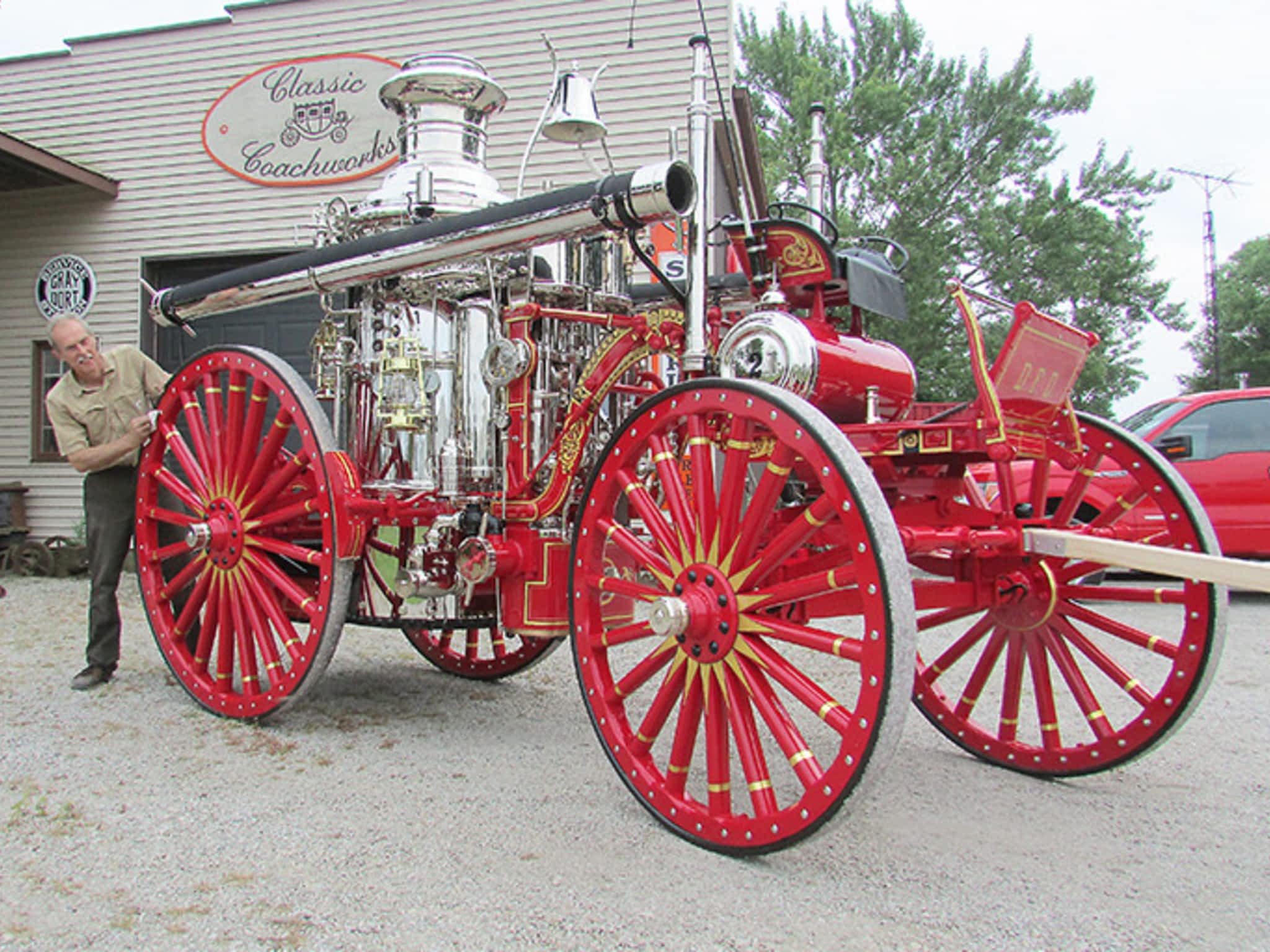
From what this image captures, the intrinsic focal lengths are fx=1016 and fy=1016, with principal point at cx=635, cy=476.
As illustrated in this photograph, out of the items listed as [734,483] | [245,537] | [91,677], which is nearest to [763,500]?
[734,483]

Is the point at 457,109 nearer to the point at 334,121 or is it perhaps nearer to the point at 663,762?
the point at 663,762

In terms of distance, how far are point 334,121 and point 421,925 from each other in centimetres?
818

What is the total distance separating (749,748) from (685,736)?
0.24 meters

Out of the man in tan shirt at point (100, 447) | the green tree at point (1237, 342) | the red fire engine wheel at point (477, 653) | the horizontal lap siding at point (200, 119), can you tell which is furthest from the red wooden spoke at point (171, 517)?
the green tree at point (1237, 342)

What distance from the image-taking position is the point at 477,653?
4887 millimetres

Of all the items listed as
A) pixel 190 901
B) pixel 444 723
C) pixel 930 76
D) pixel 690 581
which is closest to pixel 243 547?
pixel 444 723

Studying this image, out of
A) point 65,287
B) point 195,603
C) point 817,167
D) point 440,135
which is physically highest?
point 65,287

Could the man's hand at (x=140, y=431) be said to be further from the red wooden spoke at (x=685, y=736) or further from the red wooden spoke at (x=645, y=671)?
the red wooden spoke at (x=685, y=736)

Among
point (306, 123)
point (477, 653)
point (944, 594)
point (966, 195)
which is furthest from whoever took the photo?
point (966, 195)

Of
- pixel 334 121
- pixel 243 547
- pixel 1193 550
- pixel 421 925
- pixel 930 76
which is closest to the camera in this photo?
pixel 421 925

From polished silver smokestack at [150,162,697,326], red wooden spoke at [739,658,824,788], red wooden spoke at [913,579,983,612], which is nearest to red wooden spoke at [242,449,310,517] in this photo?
polished silver smokestack at [150,162,697,326]

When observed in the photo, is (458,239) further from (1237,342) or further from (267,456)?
(1237,342)

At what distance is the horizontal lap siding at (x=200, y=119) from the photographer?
27.2ft

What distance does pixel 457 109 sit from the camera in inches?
155
